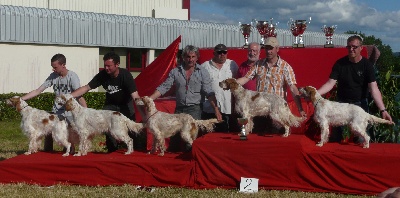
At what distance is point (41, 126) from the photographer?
7855 millimetres

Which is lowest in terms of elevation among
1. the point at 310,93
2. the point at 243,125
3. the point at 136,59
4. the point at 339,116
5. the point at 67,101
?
the point at 243,125

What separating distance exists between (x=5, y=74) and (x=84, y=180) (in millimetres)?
12849

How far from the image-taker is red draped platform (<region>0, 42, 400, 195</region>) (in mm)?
6652

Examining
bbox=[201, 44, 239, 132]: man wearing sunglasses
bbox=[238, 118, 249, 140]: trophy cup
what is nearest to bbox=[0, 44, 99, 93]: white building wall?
bbox=[201, 44, 239, 132]: man wearing sunglasses

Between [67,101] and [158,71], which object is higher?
[158,71]

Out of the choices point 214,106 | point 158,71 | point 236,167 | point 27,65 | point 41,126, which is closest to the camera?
point 236,167

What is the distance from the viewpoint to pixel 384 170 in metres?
6.58

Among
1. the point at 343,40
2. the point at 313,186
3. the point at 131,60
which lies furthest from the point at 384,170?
the point at 343,40

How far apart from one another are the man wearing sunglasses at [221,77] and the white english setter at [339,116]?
1148 mm

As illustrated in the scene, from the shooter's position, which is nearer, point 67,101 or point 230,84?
point 230,84

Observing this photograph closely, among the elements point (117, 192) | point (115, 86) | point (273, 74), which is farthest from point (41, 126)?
point (273, 74)

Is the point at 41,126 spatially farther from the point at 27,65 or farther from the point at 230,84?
the point at 27,65

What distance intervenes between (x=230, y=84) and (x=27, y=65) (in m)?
13.7

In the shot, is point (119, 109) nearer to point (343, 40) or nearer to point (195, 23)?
point (195, 23)
